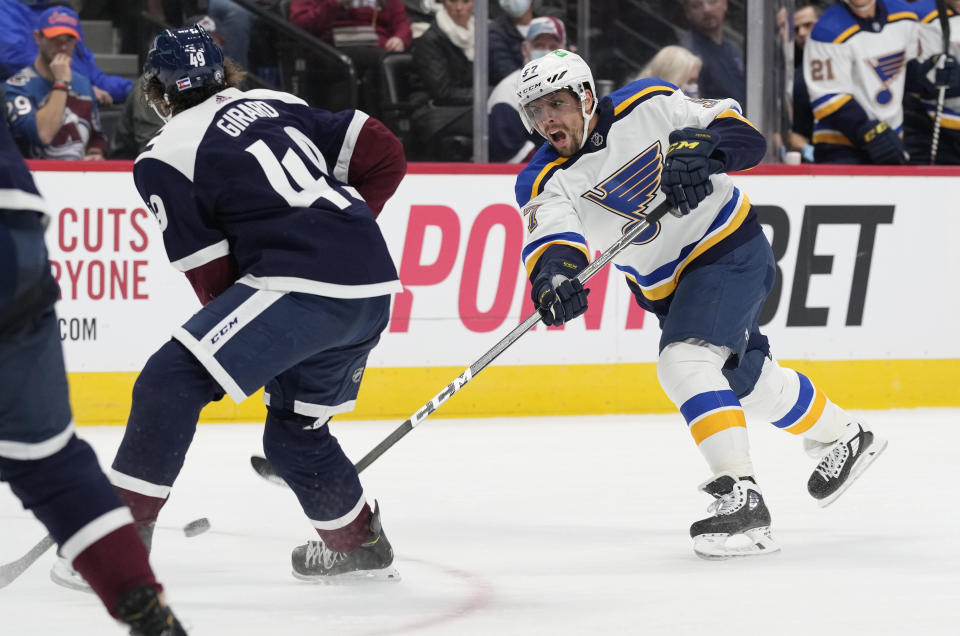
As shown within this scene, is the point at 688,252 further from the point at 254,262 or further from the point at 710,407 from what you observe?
the point at 254,262

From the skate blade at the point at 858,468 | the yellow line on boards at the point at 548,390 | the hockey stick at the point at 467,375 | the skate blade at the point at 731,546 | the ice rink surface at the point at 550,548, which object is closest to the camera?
the ice rink surface at the point at 550,548

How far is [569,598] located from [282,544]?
822mm

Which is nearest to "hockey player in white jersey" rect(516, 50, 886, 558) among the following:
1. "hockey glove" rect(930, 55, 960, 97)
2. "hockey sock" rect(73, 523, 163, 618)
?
"hockey sock" rect(73, 523, 163, 618)

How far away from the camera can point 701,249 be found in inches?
123

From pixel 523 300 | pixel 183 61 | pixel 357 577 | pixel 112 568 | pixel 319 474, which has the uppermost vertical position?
pixel 183 61

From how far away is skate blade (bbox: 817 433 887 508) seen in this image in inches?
128

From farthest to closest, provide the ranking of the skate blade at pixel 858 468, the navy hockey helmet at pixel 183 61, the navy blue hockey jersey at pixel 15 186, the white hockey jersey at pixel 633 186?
the skate blade at pixel 858 468 → the white hockey jersey at pixel 633 186 → the navy hockey helmet at pixel 183 61 → the navy blue hockey jersey at pixel 15 186

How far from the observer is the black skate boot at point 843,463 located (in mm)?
3250

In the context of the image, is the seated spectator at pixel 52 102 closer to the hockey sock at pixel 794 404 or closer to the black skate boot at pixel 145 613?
the hockey sock at pixel 794 404

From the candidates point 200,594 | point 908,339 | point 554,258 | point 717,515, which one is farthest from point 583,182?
point 908,339

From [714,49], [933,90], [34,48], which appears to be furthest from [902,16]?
[34,48]

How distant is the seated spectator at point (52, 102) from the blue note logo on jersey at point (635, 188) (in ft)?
8.39

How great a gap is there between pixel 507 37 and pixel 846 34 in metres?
1.44

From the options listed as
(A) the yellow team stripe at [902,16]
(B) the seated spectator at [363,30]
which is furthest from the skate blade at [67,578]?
(A) the yellow team stripe at [902,16]
